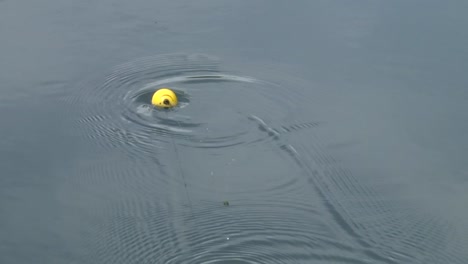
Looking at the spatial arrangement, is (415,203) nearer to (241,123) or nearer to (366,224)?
(366,224)

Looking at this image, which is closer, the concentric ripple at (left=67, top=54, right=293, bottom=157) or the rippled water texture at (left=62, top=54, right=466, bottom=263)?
the rippled water texture at (left=62, top=54, right=466, bottom=263)

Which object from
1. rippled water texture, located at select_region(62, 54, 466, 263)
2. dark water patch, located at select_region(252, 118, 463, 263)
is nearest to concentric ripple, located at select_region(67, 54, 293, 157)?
rippled water texture, located at select_region(62, 54, 466, 263)

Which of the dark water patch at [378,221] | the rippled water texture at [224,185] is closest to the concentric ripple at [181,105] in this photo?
the rippled water texture at [224,185]

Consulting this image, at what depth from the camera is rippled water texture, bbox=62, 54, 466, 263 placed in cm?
337

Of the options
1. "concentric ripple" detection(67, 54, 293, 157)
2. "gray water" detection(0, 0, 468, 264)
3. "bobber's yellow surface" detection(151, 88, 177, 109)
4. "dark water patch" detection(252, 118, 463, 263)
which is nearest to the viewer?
"dark water patch" detection(252, 118, 463, 263)

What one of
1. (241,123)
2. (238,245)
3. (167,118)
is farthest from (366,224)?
(167,118)

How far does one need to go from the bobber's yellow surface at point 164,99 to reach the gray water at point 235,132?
0.31 feet

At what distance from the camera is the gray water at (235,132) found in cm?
345

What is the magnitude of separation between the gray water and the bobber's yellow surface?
0.31 ft

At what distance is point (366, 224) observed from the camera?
348 cm

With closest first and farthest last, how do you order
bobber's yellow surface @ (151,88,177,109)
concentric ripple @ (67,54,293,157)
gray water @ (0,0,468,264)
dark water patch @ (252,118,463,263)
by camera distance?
dark water patch @ (252,118,463,263) < gray water @ (0,0,468,264) < concentric ripple @ (67,54,293,157) < bobber's yellow surface @ (151,88,177,109)

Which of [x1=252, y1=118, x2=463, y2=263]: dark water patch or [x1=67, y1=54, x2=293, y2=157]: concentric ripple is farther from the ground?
[x1=67, y1=54, x2=293, y2=157]: concentric ripple

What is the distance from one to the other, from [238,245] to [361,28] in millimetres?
2408

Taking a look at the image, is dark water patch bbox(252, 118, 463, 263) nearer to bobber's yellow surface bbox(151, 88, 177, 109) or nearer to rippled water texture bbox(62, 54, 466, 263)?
rippled water texture bbox(62, 54, 466, 263)
